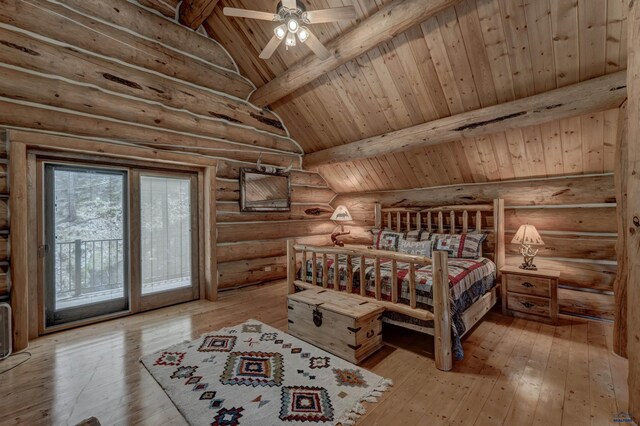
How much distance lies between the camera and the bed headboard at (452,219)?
403cm

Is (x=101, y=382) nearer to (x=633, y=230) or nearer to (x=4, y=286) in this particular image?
(x=4, y=286)

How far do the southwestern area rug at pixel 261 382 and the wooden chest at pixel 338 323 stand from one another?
10 cm

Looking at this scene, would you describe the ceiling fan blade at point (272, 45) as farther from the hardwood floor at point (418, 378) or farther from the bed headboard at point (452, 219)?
the bed headboard at point (452, 219)

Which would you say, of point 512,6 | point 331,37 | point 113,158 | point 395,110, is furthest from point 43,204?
point 512,6

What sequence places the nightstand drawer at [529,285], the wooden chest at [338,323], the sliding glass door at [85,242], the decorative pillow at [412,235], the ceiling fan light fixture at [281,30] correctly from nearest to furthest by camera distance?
1. the wooden chest at [338,323]
2. the ceiling fan light fixture at [281,30]
3. the sliding glass door at [85,242]
4. the nightstand drawer at [529,285]
5. the decorative pillow at [412,235]

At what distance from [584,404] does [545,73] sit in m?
2.93

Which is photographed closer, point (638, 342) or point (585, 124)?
point (638, 342)

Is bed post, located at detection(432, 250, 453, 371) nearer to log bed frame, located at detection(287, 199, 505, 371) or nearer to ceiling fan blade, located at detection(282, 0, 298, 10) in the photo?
log bed frame, located at detection(287, 199, 505, 371)

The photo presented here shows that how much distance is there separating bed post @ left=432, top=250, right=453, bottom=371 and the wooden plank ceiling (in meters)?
2.16

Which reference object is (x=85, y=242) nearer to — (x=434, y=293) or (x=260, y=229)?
(x=260, y=229)

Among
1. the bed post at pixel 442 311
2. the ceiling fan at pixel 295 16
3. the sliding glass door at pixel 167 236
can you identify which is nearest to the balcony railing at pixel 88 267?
the sliding glass door at pixel 167 236

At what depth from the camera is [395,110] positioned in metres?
3.97

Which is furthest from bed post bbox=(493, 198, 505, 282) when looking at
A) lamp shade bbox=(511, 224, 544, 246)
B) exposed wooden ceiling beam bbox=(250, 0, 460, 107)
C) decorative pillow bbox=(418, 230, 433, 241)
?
exposed wooden ceiling beam bbox=(250, 0, 460, 107)

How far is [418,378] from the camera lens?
90.8 inches
